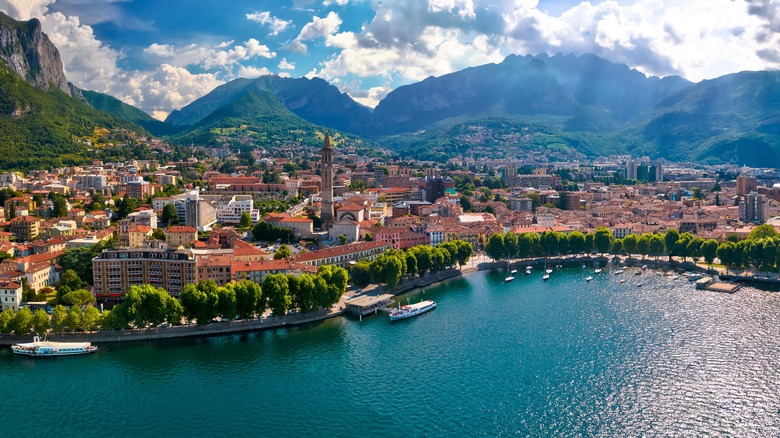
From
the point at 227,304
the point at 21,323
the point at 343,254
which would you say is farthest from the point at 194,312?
the point at 343,254

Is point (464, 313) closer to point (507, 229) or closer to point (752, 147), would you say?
point (507, 229)

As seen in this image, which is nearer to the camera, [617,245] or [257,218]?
[617,245]

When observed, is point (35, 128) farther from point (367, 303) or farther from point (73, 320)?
point (367, 303)

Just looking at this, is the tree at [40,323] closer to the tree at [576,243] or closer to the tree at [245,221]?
the tree at [245,221]

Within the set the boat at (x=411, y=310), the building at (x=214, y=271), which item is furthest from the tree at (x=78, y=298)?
the boat at (x=411, y=310)

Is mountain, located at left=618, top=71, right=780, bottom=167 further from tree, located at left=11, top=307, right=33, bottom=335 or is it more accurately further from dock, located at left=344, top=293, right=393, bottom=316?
tree, located at left=11, top=307, right=33, bottom=335

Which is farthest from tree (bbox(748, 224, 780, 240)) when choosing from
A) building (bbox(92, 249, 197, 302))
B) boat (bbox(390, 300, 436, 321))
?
building (bbox(92, 249, 197, 302))
